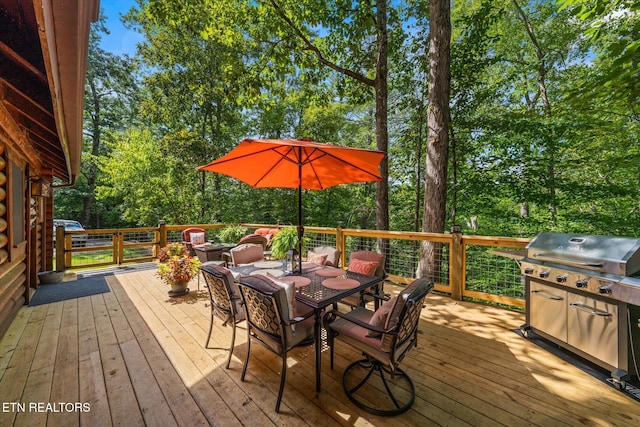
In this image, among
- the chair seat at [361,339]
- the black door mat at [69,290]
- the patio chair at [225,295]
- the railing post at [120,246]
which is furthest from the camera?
the railing post at [120,246]

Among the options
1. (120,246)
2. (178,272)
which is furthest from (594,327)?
(120,246)

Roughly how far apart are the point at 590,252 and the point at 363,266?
2155 mm

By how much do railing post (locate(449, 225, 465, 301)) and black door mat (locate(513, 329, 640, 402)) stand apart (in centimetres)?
104

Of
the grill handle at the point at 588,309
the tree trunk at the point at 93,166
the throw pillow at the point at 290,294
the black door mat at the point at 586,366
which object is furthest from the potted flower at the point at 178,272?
the tree trunk at the point at 93,166

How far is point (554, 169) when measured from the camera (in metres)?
6.62

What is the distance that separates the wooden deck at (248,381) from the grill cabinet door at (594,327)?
244mm

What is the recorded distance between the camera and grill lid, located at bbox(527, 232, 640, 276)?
2.02m

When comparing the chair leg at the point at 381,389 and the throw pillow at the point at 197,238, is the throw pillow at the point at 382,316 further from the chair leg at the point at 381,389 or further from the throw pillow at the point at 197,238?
the throw pillow at the point at 197,238

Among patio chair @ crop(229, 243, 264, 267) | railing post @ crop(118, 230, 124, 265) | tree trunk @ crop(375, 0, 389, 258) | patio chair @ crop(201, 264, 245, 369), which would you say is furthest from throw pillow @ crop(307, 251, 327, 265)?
railing post @ crop(118, 230, 124, 265)

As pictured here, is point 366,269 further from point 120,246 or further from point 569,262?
point 120,246

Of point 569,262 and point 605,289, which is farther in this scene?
point 569,262

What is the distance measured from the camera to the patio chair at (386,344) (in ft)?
5.70

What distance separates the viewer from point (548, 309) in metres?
2.62

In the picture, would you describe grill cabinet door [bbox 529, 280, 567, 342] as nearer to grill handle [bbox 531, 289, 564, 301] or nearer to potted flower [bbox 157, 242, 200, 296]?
grill handle [bbox 531, 289, 564, 301]
